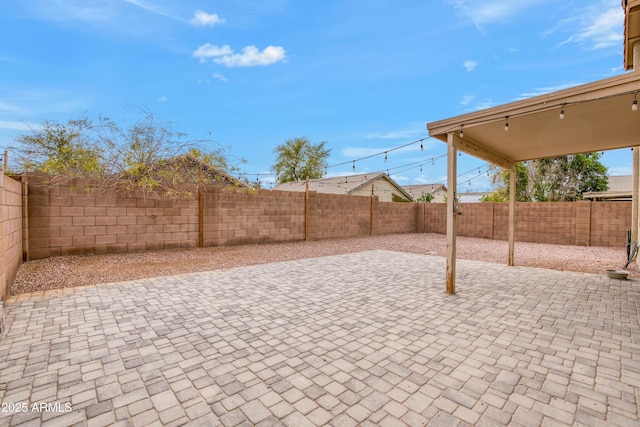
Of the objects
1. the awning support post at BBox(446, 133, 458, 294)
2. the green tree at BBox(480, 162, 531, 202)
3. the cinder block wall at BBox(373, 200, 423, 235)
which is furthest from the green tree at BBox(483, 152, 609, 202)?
the awning support post at BBox(446, 133, 458, 294)

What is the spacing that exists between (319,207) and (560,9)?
754 cm

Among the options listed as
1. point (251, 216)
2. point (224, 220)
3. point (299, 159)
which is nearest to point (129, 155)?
point (224, 220)

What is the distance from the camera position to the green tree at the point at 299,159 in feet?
75.7

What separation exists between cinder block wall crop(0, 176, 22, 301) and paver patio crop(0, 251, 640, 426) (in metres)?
0.36

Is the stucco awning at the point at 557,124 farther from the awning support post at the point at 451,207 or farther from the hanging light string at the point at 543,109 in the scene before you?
the awning support post at the point at 451,207

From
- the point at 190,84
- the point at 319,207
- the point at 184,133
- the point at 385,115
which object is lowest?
the point at 319,207

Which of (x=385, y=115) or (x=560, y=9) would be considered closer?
(x=560, y=9)

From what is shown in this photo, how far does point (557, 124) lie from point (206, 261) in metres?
6.08

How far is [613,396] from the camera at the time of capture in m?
1.75

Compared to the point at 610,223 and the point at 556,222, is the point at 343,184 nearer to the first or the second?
the point at 556,222

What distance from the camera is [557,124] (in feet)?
12.5

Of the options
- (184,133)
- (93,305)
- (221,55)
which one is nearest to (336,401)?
(93,305)

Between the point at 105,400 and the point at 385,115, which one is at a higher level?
the point at 385,115

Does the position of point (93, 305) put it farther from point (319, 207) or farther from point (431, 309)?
point (319, 207)
